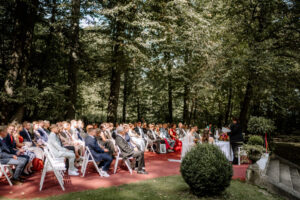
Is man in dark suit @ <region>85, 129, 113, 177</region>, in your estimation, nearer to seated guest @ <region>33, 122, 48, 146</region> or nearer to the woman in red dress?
seated guest @ <region>33, 122, 48, 146</region>

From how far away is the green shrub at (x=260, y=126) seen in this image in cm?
972

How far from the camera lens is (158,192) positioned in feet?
17.7

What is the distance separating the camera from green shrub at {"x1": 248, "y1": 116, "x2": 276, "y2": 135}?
31.9 ft

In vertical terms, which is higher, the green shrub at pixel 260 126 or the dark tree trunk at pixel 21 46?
the dark tree trunk at pixel 21 46

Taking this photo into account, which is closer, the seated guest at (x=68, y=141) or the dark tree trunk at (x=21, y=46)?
the seated guest at (x=68, y=141)

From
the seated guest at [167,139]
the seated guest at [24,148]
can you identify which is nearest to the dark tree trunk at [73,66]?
the seated guest at [24,148]

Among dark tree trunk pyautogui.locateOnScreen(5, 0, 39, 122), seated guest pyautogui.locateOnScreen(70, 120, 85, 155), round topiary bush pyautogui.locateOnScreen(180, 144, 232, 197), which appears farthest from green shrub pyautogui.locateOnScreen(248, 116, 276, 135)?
dark tree trunk pyautogui.locateOnScreen(5, 0, 39, 122)

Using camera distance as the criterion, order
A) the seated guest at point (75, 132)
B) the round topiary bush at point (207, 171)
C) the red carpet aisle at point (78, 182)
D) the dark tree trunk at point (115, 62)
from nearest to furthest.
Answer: the round topiary bush at point (207, 171), the red carpet aisle at point (78, 182), the seated guest at point (75, 132), the dark tree trunk at point (115, 62)

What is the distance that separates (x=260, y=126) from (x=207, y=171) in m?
6.07

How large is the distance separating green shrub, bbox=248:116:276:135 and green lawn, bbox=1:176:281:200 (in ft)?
12.7

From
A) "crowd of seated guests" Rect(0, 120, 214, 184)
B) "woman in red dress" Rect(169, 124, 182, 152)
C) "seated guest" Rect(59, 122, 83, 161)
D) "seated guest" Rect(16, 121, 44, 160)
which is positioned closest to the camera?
"crowd of seated guests" Rect(0, 120, 214, 184)

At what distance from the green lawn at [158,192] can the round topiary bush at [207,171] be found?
26 centimetres

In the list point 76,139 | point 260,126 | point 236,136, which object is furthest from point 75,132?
point 260,126

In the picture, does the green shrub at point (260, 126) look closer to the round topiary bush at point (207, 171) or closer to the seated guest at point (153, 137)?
the seated guest at point (153, 137)
